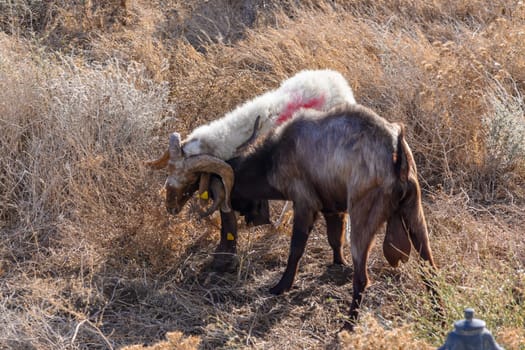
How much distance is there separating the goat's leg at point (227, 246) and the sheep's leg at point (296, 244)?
55 cm

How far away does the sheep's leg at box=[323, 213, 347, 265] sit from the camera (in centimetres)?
707

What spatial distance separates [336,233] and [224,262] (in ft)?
3.38

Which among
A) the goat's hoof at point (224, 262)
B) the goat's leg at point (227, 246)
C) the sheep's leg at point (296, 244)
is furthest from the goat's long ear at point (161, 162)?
the sheep's leg at point (296, 244)

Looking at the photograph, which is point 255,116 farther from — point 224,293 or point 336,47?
point 336,47

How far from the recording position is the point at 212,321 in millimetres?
6406

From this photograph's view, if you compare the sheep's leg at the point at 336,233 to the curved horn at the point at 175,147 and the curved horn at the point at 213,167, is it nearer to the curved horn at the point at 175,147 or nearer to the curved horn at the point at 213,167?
the curved horn at the point at 213,167

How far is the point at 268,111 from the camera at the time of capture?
7.33 metres

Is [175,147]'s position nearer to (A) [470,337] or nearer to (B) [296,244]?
(B) [296,244]

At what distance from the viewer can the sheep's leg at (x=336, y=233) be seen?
7.07 metres

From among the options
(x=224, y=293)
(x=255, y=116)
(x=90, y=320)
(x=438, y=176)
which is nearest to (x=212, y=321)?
(x=224, y=293)

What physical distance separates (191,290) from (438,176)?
3095 millimetres

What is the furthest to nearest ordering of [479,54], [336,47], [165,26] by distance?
[165,26], [336,47], [479,54]

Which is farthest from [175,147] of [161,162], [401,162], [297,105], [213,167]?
[401,162]

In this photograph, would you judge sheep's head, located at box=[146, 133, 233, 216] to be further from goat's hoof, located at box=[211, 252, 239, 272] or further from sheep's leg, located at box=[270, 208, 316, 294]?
sheep's leg, located at box=[270, 208, 316, 294]
